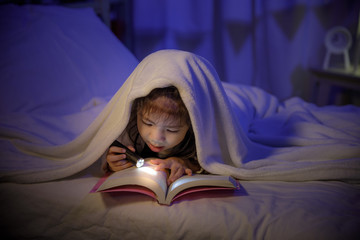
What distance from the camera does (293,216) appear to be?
0.74 meters

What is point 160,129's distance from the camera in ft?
2.79

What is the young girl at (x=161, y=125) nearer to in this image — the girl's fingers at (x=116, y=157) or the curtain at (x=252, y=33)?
the girl's fingers at (x=116, y=157)

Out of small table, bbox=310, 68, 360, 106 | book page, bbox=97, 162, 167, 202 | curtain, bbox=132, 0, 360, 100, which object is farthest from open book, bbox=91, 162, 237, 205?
curtain, bbox=132, 0, 360, 100

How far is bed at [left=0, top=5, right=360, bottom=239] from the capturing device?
740 millimetres

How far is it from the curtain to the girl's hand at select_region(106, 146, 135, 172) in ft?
5.48

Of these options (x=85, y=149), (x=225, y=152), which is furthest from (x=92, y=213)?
(x=225, y=152)

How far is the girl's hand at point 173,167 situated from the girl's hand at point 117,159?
0.09 metres

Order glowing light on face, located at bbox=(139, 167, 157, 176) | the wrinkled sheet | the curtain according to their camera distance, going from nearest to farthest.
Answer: the wrinkled sheet < glowing light on face, located at bbox=(139, 167, 157, 176) < the curtain

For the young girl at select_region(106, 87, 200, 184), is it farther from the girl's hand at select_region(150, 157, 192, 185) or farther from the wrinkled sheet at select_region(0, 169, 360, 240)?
the wrinkled sheet at select_region(0, 169, 360, 240)

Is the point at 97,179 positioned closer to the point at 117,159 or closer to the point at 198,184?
the point at 117,159

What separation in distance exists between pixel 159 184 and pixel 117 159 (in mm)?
173

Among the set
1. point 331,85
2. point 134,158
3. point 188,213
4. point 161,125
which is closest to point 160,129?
point 161,125

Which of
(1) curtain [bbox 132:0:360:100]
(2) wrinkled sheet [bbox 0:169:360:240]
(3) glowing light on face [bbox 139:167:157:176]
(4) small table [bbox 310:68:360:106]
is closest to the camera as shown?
(2) wrinkled sheet [bbox 0:169:360:240]

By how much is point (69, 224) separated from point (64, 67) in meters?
0.85
